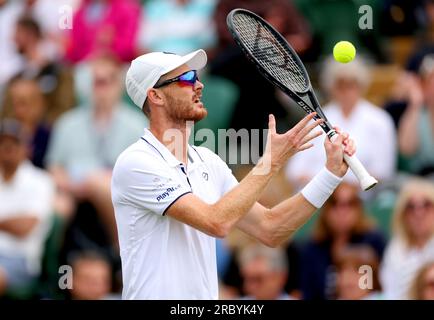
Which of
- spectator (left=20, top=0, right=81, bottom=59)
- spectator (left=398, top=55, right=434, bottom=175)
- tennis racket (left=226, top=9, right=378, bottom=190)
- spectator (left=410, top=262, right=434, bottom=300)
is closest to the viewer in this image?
tennis racket (left=226, top=9, right=378, bottom=190)

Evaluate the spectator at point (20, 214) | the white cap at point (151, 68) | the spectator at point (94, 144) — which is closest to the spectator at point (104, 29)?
the spectator at point (94, 144)

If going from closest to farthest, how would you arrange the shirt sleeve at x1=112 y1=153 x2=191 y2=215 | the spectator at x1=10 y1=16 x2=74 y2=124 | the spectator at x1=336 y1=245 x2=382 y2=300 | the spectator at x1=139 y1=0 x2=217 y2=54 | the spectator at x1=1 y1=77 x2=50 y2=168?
the shirt sleeve at x1=112 y1=153 x2=191 y2=215 < the spectator at x1=336 y1=245 x2=382 y2=300 < the spectator at x1=1 y1=77 x2=50 y2=168 < the spectator at x1=10 y1=16 x2=74 y2=124 < the spectator at x1=139 y1=0 x2=217 y2=54

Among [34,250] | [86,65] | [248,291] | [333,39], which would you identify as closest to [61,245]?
[34,250]

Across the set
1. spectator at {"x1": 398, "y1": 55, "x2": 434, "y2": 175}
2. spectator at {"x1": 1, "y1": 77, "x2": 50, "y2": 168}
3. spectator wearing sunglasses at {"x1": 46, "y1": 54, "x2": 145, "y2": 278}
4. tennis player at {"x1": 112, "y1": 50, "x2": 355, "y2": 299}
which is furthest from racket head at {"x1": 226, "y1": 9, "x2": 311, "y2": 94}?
spectator at {"x1": 1, "y1": 77, "x2": 50, "y2": 168}

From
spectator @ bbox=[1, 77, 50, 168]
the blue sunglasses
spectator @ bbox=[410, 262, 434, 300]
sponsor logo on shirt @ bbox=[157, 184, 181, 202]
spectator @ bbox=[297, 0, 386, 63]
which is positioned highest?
spectator @ bbox=[297, 0, 386, 63]

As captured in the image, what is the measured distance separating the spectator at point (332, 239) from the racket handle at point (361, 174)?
283 cm

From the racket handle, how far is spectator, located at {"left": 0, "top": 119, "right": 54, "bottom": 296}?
13.0ft

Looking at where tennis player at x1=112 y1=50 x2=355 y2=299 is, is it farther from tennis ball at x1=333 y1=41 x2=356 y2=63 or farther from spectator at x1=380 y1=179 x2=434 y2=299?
spectator at x1=380 y1=179 x2=434 y2=299

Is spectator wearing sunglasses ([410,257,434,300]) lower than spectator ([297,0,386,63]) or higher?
lower

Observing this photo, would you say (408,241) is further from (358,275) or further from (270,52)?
(270,52)

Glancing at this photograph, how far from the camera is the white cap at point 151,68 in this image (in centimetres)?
621

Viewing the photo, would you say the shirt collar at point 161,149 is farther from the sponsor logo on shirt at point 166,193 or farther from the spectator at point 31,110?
the spectator at point 31,110

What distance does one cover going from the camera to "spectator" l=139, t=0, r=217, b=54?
36.5 feet

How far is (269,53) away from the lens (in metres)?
6.56
